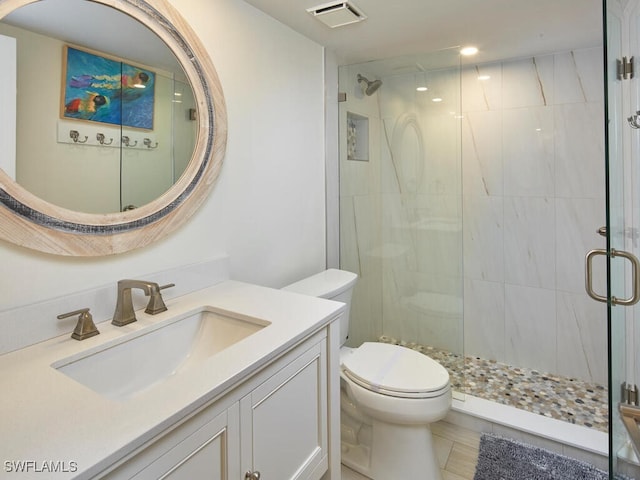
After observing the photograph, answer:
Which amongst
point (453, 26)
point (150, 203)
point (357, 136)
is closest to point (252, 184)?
point (150, 203)

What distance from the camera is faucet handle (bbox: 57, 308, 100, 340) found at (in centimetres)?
107

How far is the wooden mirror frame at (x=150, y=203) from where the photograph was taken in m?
1.00

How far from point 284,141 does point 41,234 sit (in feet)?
4.11

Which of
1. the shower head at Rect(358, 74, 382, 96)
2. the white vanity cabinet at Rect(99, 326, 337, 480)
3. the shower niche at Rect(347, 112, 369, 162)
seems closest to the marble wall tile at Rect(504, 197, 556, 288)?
the shower niche at Rect(347, 112, 369, 162)

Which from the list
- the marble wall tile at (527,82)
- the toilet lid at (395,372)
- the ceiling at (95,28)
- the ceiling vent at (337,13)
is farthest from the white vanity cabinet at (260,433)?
the marble wall tile at (527,82)

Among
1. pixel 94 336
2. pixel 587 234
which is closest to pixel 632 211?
pixel 587 234

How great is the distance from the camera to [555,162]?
250cm

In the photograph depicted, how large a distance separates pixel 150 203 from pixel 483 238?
233 centimetres

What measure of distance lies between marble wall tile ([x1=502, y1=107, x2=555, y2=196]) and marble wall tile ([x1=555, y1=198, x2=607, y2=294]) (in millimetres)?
178

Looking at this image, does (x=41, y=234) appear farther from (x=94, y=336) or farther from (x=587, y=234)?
(x=587, y=234)

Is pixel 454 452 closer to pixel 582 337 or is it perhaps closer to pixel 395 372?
pixel 395 372

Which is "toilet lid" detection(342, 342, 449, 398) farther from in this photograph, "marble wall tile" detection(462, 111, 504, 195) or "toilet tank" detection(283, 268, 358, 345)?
"marble wall tile" detection(462, 111, 504, 195)

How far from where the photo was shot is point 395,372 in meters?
1.79

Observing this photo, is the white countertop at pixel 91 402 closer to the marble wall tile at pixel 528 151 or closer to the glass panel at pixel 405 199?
the glass panel at pixel 405 199
